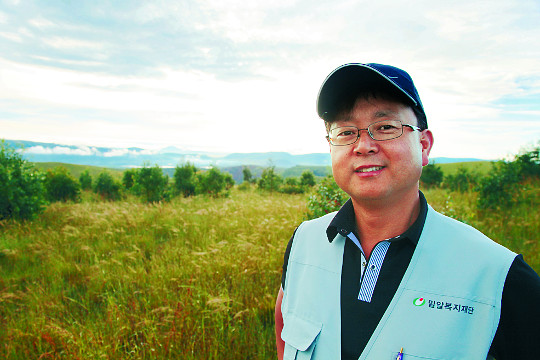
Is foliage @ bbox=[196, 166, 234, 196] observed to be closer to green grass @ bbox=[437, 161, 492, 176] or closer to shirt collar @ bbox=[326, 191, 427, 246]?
green grass @ bbox=[437, 161, 492, 176]

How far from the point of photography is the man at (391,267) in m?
1.06

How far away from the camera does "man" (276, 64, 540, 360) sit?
1058 mm

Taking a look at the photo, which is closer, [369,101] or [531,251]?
[369,101]

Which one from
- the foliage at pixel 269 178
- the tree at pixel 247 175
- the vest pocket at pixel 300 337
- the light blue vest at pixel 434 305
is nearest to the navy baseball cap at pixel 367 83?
the light blue vest at pixel 434 305

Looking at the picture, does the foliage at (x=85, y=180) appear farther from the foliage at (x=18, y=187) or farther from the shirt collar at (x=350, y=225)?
the shirt collar at (x=350, y=225)

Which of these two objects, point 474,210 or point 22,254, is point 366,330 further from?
point 474,210

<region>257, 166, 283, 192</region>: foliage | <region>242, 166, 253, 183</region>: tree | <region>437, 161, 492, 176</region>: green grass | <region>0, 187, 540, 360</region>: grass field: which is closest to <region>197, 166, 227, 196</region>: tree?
<region>257, 166, 283, 192</region>: foliage

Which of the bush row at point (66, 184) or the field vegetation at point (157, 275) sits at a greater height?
the bush row at point (66, 184)

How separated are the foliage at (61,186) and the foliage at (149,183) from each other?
5.61 meters

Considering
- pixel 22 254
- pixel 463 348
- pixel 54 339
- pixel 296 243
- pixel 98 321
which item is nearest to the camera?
pixel 463 348

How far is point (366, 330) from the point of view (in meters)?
1.22

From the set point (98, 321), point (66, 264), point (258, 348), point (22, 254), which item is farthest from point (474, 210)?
point (22, 254)

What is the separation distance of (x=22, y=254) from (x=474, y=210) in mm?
11226

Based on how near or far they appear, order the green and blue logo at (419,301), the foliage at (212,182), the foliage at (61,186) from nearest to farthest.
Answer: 1. the green and blue logo at (419,301)
2. the foliage at (61,186)
3. the foliage at (212,182)
